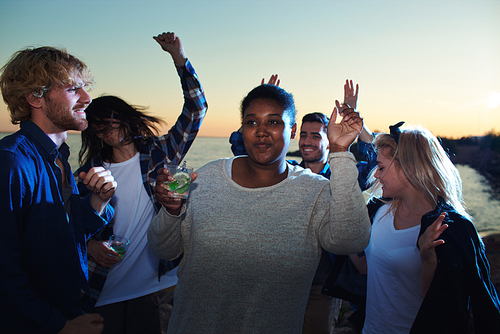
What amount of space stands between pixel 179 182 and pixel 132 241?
4.54 feet

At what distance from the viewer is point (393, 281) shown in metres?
2.08

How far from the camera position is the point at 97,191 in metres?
1.83

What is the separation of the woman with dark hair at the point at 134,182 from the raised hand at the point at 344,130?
5.17ft

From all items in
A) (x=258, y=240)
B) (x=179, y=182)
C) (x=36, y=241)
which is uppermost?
(x=179, y=182)

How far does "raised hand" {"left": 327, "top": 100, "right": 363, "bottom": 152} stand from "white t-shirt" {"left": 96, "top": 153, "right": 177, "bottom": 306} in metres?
1.74

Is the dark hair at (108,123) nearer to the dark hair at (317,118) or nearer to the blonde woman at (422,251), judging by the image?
the dark hair at (317,118)

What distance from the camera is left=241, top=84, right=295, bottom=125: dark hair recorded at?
1857 millimetres

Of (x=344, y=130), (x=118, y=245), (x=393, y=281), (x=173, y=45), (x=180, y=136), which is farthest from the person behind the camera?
(x=180, y=136)

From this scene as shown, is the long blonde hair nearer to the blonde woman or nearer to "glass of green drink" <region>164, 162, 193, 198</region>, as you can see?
the blonde woman

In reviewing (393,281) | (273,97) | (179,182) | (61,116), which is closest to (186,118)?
(61,116)

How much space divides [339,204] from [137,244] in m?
1.89

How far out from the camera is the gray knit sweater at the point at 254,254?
62.4 inches

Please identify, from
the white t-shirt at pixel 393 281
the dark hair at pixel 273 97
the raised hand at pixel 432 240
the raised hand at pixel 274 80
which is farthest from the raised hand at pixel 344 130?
the raised hand at pixel 274 80

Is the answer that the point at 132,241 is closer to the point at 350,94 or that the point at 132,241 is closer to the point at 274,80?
the point at 274,80
